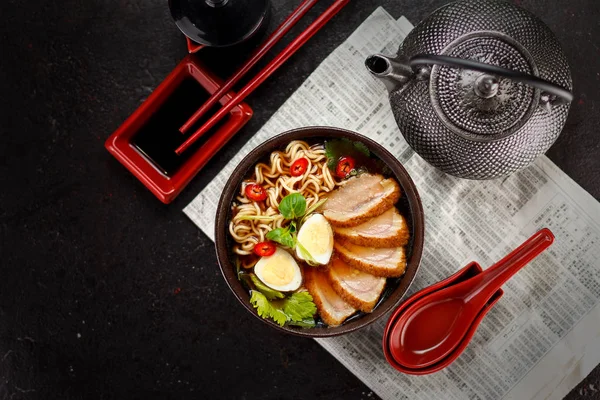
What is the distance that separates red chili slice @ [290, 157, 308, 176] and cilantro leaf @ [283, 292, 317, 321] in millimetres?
318

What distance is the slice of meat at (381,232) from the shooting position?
1395mm

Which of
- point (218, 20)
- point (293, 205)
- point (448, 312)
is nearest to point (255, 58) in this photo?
point (218, 20)

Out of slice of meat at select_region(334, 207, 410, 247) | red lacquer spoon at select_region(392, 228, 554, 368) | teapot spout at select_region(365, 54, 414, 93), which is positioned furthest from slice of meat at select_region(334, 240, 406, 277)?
teapot spout at select_region(365, 54, 414, 93)

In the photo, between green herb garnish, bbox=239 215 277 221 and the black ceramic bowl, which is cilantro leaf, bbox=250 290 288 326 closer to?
the black ceramic bowl

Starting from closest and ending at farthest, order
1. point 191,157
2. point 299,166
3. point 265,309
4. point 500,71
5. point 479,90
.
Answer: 1. point 500,71
2. point 479,90
3. point 265,309
4. point 299,166
5. point 191,157

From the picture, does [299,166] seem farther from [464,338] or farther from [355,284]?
[464,338]

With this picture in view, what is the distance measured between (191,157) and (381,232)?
58cm

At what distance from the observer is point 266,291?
1393 millimetres

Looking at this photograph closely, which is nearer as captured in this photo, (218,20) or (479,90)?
(479,90)

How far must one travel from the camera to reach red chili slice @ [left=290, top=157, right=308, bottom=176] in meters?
1.46

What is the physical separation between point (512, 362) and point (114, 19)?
5.01ft

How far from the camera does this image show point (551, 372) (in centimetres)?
156

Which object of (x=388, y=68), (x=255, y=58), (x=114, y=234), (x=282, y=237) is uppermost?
(x=388, y=68)

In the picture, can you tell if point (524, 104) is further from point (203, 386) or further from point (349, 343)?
point (203, 386)
